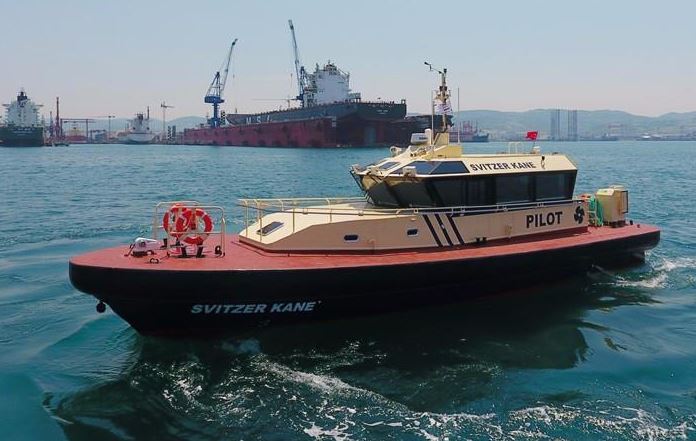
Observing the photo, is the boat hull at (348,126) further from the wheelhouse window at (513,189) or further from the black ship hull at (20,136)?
the wheelhouse window at (513,189)

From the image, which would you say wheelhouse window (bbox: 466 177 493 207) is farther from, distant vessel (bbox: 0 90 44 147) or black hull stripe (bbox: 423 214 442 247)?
distant vessel (bbox: 0 90 44 147)

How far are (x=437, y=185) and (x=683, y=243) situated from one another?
11.7 metres

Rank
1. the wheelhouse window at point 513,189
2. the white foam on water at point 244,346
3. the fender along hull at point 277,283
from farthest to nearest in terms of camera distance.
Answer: the wheelhouse window at point 513,189
the white foam on water at point 244,346
the fender along hull at point 277,283

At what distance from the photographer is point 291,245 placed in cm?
1092

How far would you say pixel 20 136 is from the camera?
359 ft

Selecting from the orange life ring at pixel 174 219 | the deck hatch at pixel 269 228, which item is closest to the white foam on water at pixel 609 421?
the deck hatch at pixel 269 228

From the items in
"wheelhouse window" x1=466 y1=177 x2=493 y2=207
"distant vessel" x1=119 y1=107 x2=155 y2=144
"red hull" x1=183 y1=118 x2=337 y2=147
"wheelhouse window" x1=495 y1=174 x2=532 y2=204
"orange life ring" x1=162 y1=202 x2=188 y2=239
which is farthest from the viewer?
"distant vessel" x1=119 y1=107 x2=155 y2=144

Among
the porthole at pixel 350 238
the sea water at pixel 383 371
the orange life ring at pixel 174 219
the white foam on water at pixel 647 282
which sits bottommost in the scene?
the sea water at pixel 383 371

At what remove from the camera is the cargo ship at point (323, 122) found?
90438 millimetres

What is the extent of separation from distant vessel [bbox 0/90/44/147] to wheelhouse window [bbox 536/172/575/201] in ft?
378

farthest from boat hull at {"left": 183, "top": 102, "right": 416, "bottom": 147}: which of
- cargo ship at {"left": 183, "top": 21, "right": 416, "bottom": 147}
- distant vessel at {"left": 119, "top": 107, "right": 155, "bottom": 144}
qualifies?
distant vessel at {"left": 119, "top": 107, "right": 155, "bottom": 144}

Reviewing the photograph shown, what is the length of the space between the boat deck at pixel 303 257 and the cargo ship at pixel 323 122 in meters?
77.4

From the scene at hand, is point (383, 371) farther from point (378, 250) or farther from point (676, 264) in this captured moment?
point (676, 264)

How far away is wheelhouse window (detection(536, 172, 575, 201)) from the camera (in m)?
13.3
